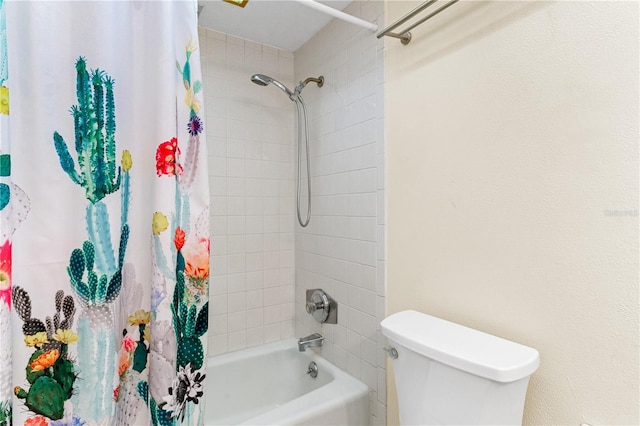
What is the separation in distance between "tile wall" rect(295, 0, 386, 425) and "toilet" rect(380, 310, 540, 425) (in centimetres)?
41

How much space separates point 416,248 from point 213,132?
124cm

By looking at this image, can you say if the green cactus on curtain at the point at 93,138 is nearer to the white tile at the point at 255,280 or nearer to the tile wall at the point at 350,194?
the tile wall at the point at 350,194

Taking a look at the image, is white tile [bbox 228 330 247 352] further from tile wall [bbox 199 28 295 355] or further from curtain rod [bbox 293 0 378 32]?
curtain rod [bbox 293 0 378 32]

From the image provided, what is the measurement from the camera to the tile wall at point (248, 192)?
6.19 ft

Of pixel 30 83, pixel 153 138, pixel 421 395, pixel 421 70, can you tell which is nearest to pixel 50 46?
pixel 30 83

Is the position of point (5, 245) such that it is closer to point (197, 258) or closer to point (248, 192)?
point (197, 258)

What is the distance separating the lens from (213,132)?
6.15 feet

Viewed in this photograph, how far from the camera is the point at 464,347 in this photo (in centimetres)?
94

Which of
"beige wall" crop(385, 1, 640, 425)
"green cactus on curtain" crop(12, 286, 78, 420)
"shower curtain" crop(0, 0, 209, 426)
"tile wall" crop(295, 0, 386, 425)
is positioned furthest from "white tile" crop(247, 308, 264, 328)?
"green cactus on curtain" crop(12, 286, 78, 420)

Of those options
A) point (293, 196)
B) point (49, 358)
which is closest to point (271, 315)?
point (293, 196)

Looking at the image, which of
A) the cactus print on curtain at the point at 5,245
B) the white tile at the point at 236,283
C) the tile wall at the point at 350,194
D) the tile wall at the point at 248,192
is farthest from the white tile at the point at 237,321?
the cactus print on curtain at the point at 5,245

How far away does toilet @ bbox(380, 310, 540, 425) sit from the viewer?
2.82 ft

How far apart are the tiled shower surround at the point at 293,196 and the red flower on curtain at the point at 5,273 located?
3.90 ft

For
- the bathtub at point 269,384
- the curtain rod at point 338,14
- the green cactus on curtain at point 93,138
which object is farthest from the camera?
the bathtub at point 269,384
